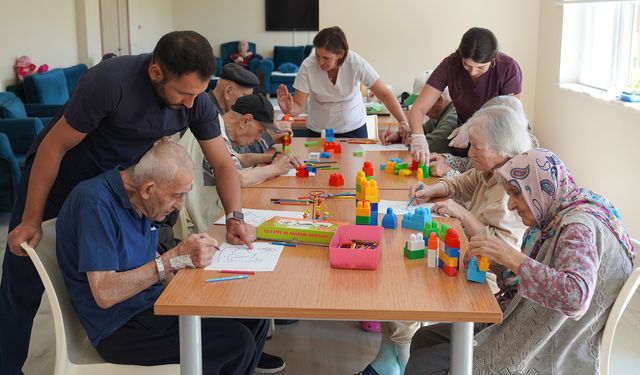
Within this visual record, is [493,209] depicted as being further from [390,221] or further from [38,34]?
[38,34]

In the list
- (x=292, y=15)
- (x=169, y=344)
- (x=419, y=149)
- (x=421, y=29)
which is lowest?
(x=169, y=344)

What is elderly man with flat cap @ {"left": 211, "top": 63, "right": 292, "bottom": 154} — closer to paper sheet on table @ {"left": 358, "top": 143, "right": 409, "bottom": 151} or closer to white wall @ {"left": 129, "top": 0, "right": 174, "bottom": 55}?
paper sheet on table @ {"left": 358, "top": 143, "right": 409, "bottom": 151}

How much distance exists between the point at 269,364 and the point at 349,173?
943 millimetres

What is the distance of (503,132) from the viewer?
239 centimetres

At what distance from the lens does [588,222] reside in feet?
5.81

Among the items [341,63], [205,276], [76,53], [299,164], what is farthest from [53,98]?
[205,276]

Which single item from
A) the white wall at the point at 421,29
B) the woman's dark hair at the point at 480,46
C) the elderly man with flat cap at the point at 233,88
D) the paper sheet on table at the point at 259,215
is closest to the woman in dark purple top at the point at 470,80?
the woman's dark hair at the point at 480,46

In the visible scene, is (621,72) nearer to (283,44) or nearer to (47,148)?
(47,148)

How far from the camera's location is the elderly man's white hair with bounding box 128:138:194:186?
2.03 m

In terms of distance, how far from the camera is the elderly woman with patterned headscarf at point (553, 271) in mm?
1724

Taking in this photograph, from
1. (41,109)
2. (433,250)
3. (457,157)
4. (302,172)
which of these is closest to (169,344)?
(433,250)

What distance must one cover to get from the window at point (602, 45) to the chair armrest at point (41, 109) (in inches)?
186

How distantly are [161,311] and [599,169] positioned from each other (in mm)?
3958

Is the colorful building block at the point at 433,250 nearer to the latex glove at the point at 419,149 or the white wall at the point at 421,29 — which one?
the latex glove at the point at 419,149
